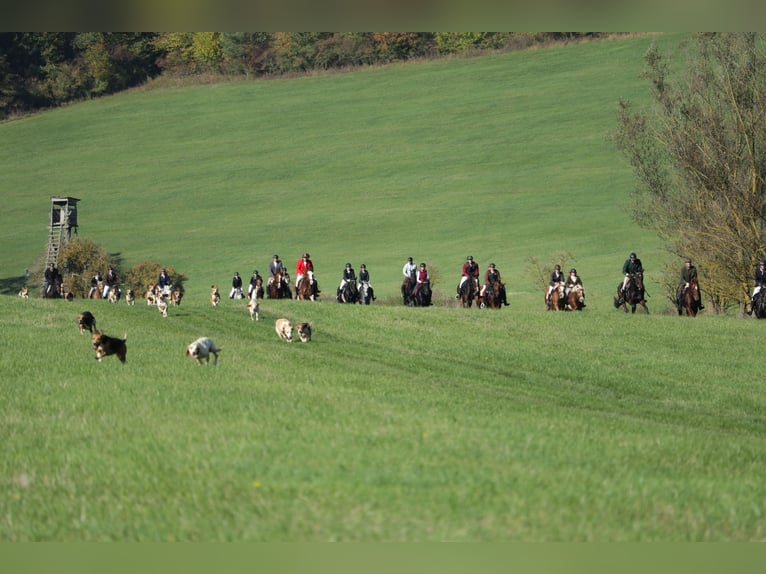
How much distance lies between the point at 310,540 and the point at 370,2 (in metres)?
4.63

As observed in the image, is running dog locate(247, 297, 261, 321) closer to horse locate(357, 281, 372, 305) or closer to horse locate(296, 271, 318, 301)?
horse locate(296, 271, 318, 301)

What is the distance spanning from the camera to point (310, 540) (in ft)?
24.0

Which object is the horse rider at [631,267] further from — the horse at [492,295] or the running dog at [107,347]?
the running dog at [107,347]

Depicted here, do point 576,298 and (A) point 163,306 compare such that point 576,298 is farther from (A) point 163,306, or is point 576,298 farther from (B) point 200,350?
(B) point 200,350

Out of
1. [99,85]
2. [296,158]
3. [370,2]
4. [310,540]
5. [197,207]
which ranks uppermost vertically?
[99,85]

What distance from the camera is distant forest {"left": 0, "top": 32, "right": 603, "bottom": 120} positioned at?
341 feet

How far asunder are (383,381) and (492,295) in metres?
22.5

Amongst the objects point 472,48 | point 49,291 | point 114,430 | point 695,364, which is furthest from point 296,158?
point 114,430

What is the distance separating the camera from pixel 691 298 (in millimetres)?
40219

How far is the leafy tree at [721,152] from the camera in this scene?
4141 cm

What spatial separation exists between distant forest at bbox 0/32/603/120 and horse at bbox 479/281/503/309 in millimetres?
64227

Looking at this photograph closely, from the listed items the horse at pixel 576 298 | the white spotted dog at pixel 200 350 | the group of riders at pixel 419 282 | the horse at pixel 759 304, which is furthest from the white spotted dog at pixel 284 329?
the horse at pixel 759 304

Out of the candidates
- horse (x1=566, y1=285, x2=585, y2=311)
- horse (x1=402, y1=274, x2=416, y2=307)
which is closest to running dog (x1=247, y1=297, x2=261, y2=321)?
horse (x1=402, y1=274, x2=416, y2=307)

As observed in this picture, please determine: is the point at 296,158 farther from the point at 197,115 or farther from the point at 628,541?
the point at 628,541
